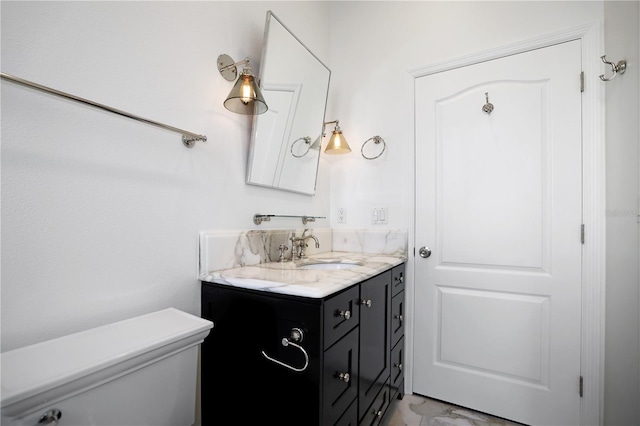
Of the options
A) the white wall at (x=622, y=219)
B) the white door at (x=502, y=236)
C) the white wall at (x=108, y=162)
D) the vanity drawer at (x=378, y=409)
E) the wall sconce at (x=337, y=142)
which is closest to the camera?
the white wall at (x=108, y=162)

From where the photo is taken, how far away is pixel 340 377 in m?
0.99

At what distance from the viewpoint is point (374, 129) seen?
2002 mm

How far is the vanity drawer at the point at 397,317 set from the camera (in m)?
1.57

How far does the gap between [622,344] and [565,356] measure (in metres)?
0.23

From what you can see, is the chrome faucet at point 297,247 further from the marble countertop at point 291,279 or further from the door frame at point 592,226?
the door frame at point 592,226

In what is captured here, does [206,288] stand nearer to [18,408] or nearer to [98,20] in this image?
[18,408]

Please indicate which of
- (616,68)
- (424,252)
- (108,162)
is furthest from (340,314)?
(616,68)

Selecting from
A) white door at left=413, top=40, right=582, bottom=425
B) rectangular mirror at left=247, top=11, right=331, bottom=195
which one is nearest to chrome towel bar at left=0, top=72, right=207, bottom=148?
rectangular mirror at left=247, top=11, right=331, bottom=195

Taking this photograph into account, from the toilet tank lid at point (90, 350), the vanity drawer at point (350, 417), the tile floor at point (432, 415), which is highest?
the toilet tank lid at point (90, 350)

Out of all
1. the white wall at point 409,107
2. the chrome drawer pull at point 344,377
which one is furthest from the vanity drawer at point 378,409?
the white wall at point 409,107

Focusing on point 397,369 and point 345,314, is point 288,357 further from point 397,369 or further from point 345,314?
point 397,369

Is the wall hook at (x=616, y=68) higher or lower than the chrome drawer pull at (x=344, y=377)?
higher

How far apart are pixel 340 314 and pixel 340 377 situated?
8.4 inches

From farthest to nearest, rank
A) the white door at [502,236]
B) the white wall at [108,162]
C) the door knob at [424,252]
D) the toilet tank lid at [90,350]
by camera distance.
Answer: the door knob at [424,252], the white door at [502,236], the white wall at [108,162], the toilet tank lid at [90,350]
